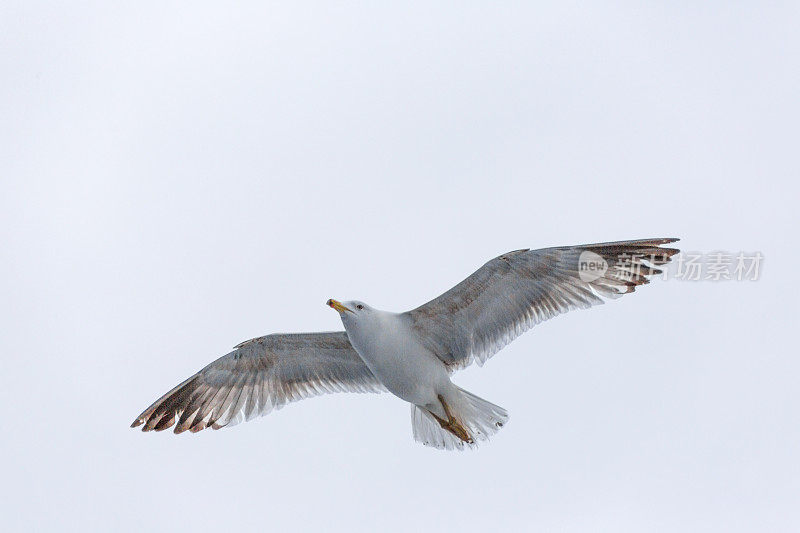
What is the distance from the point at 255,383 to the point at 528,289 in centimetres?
283

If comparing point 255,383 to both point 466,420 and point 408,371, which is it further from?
point 466,420

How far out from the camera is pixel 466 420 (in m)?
10.1

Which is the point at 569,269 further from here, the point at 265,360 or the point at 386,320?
the point at 265,360

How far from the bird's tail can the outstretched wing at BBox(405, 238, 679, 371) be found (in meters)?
0.47

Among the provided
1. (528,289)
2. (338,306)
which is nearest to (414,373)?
(338,306)

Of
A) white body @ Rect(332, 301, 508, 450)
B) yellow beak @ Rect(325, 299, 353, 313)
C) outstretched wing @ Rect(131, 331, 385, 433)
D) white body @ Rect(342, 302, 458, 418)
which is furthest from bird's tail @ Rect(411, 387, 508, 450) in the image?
yellow beak @ Rect(325, 299, 353, 313)

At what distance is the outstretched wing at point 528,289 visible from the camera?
959 centimetres

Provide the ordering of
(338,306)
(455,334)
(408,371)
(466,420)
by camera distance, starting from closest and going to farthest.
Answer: (338,306)
(408,371)
(455,334)
(466,420)

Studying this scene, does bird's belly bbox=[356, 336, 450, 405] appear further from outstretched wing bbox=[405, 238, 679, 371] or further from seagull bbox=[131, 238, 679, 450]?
outstretched wing bbox=[405, 238, 679, 371]

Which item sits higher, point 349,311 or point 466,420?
point 349,311

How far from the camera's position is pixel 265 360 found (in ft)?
35.3

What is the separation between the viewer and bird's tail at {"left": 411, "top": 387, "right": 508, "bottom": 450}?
9.98 meters

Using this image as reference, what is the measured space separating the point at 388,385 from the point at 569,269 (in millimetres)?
1815

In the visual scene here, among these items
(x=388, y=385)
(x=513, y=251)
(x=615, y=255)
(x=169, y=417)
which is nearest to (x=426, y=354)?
(x=388, y=385)
